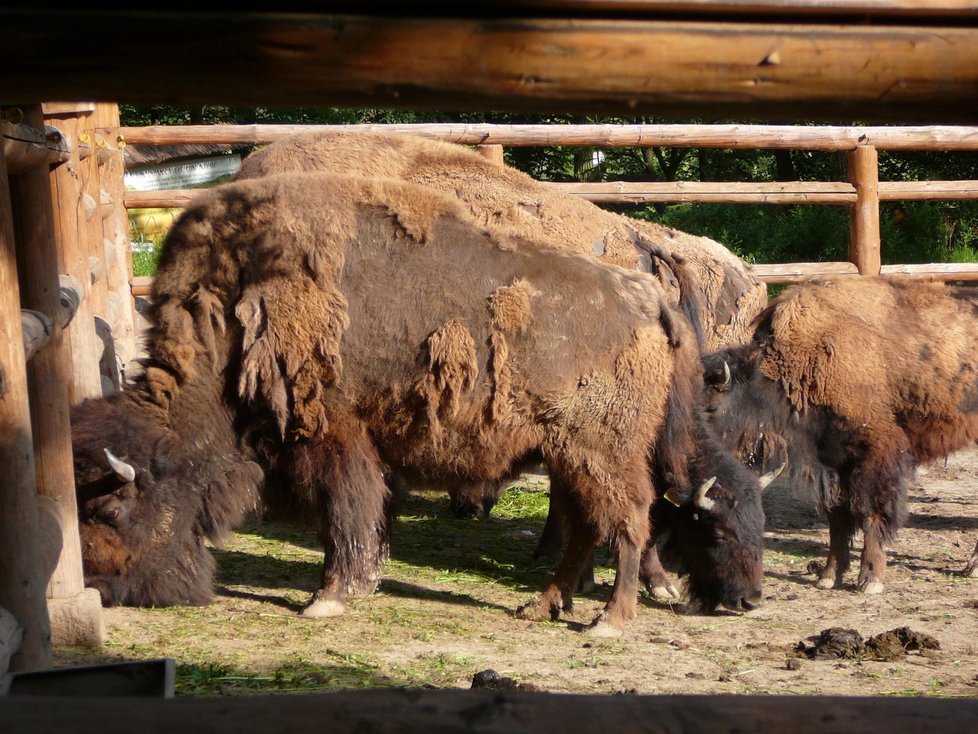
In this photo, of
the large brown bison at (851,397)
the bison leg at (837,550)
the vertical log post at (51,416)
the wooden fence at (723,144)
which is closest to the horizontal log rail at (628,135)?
the wooden fence at (723,144)

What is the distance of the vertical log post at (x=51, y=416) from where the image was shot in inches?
178

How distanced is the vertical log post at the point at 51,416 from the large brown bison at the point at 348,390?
2.94 feet

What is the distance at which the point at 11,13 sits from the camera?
188cm

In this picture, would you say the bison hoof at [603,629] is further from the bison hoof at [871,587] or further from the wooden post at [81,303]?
the wooden post at [81,303]

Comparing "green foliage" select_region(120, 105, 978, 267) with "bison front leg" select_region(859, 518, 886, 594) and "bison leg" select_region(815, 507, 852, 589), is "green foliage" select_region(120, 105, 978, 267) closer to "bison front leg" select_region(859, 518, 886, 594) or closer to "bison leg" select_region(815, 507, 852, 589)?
"bison leg" select_region(815, 507, 852, 589)

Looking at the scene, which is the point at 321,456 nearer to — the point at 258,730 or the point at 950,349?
the point at 258,730

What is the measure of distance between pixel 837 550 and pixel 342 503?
337 centimetres

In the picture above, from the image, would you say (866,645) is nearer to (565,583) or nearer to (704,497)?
(704,497)

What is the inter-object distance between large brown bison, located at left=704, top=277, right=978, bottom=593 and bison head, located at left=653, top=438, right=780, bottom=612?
0.93m

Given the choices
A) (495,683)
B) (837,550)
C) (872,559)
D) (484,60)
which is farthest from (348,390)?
(484,60)

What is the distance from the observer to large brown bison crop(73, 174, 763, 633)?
5.60 meters

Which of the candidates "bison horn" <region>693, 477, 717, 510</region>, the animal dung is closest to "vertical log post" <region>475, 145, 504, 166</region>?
"bison horn" <region>693, 477, 717, 510</region>

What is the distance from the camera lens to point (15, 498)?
12.3ft

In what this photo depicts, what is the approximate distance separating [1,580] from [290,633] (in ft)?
5.99
